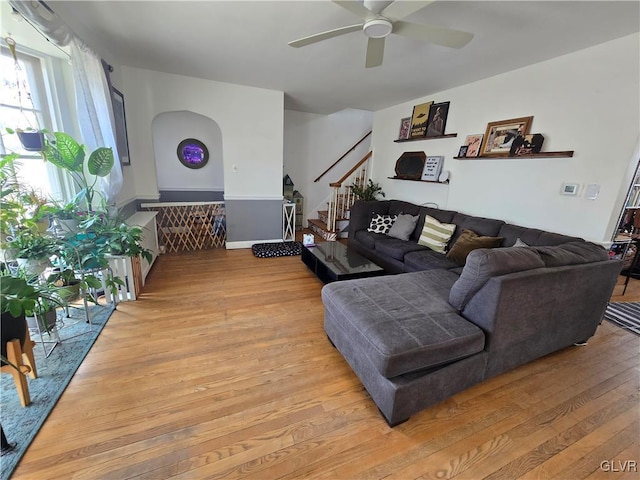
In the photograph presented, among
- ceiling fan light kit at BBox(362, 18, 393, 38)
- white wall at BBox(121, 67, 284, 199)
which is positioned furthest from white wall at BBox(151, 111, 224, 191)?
ceiling fan light kit at BBox(362, 18, 393, 38)

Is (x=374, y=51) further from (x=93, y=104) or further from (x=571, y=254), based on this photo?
(x=93, y=104)

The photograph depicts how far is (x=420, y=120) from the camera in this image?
3994 millimetres

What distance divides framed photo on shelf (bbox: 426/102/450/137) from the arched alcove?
12.4 ft

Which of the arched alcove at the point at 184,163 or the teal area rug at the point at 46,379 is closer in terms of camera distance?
the teal area rug at the point at 46,379

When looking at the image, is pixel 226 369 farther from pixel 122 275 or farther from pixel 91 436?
pixel 122 275

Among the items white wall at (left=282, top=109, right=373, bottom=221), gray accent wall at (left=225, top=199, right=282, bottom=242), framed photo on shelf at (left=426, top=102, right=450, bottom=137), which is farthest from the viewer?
white wall at (left=282, top=109, right=373, bottom=221)

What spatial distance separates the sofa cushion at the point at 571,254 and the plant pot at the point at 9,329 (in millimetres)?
3000

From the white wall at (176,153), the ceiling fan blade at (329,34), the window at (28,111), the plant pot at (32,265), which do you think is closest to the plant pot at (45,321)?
the plant pot at (32,265)

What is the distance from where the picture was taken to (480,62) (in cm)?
265

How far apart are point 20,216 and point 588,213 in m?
4.39

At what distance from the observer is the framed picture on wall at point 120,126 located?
2921mm

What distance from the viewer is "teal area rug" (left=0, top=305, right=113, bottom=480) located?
1.27 meters

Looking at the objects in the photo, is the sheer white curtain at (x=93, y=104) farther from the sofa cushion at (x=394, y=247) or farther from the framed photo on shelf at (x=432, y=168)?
the framed photo on shelf at (x=432, y=168)

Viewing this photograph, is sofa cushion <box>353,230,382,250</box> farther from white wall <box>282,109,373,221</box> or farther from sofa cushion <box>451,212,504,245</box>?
white wall <box>282,109,373,221</box>
